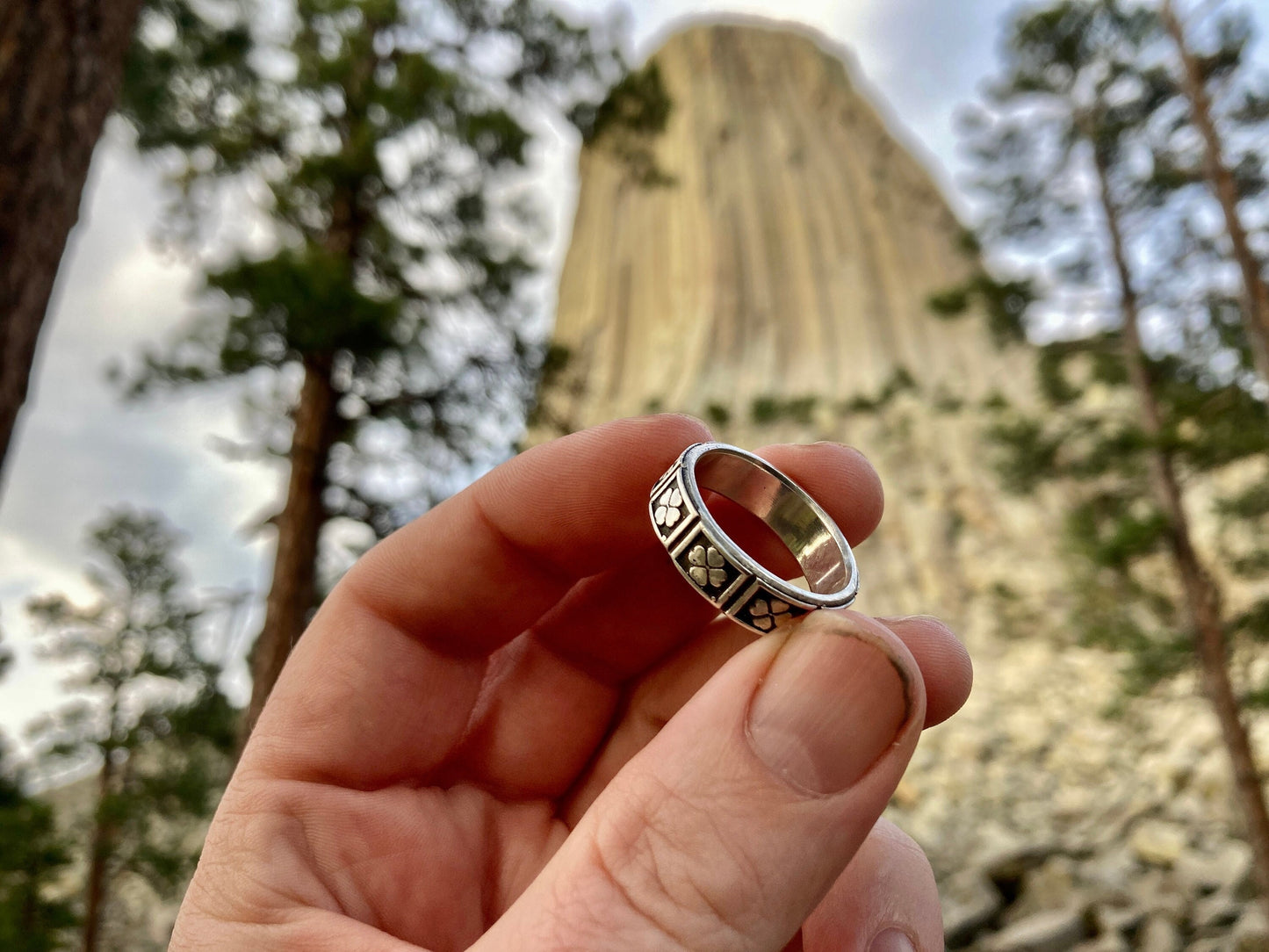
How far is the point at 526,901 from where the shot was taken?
94 centimetres

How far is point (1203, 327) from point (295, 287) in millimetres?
7491

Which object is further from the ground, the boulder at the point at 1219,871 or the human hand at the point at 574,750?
the human hand at the point at 574,750

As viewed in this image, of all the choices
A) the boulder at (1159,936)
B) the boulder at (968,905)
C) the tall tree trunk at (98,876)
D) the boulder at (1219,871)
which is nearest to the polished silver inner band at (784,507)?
the boulder at (968,905)

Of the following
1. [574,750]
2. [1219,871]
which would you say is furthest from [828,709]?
[1219,871]

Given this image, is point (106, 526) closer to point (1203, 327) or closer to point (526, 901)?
point (526, 901)

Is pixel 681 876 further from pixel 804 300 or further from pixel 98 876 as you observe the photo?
pixel 804 300

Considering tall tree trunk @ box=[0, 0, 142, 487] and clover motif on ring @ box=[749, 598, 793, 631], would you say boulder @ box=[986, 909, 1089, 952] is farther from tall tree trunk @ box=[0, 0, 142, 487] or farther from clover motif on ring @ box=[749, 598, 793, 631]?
tall tree trunk @ box=[0, 0, 142, 487]

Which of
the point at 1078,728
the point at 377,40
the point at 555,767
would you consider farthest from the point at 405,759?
the point at 1078,728

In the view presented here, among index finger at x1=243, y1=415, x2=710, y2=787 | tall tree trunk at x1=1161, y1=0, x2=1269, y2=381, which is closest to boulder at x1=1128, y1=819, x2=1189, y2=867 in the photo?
tall tree trunk at x1=1161, y1=0, x2=1269, y2=381

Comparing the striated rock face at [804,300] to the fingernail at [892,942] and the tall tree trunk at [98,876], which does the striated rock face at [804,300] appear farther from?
the fingernail at [892,942]

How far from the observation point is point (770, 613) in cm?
116

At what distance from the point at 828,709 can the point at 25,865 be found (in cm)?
735

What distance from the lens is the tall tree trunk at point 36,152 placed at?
256cm

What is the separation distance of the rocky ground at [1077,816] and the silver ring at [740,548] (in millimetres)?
6559
